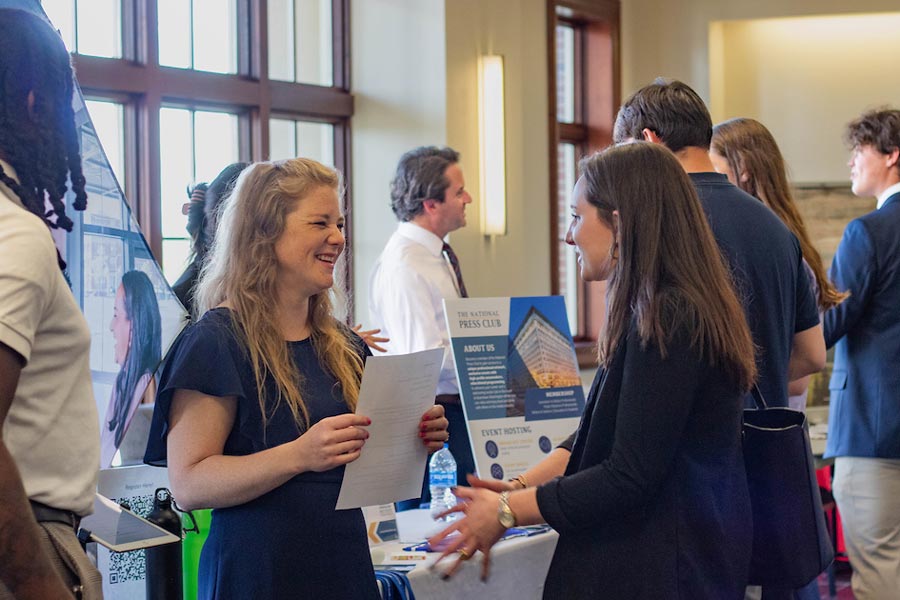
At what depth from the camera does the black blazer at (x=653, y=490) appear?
1.78m

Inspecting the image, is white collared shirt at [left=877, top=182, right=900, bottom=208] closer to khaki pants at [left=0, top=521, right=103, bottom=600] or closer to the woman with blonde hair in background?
the woman with blonde hair in background

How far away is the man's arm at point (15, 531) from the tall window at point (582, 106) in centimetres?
Answer: 562

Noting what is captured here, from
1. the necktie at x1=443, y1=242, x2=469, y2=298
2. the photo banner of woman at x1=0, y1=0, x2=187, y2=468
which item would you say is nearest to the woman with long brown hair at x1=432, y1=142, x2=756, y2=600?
the photo banner of woman at x1=0, y1=0, x2=187, y2=468

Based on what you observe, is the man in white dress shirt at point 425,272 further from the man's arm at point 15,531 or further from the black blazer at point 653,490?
the man's arm at point 15,531

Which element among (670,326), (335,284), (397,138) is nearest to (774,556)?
(670,326)

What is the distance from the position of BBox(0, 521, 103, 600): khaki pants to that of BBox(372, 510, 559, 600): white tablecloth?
3.67 feet

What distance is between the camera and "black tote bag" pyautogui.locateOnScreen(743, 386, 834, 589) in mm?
2123

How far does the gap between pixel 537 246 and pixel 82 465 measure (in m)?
4.98

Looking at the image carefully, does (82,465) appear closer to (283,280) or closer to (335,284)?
(283,280)

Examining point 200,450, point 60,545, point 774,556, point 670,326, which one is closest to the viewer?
point 60,545

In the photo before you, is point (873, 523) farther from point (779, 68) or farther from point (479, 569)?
point (779, 68)

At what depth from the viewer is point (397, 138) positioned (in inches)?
223

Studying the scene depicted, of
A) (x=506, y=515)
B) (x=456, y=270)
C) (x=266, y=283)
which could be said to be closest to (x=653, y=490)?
(x=506, y=515)

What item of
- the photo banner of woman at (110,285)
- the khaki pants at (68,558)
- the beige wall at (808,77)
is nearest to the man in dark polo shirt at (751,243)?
the photo banner of woman at (110,285)
